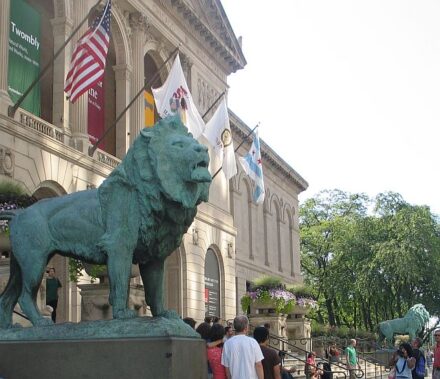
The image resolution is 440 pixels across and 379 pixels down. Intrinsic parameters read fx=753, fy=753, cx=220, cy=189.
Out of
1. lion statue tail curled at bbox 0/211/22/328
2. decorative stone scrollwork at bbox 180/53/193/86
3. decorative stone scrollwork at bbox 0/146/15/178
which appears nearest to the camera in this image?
lion statue tail curled at bbox 0/211/22/328

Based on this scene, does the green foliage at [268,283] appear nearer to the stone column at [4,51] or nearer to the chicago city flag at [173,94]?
the chicago city flag at [173,94]

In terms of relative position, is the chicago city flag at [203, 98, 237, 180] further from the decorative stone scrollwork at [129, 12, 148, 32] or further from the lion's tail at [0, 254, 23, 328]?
the lion's tail at [0, 254, 23, 328]

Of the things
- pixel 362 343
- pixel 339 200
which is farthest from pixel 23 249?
pixel 339 200

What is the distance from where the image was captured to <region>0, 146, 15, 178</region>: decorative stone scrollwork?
66.3 ft

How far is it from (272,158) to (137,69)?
26850mm

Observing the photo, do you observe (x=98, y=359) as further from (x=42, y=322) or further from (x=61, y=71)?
(x=61, y=71)

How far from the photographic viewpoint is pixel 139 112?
97.1 feet

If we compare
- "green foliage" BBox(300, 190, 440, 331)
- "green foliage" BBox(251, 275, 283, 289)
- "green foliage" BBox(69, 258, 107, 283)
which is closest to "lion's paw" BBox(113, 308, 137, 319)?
"green foliage" BBox(69, 258, 107, 283)

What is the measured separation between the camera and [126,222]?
657 centimetres

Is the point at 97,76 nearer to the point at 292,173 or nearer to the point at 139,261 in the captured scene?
the point at 139,261

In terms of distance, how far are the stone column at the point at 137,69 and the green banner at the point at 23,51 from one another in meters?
5.29

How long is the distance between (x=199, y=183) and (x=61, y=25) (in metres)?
19.4

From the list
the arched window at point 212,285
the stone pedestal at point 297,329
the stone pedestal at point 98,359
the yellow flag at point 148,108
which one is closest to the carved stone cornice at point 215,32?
the yellow flag at point 148,108

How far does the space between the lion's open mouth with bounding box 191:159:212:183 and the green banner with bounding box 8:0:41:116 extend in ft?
56.8
